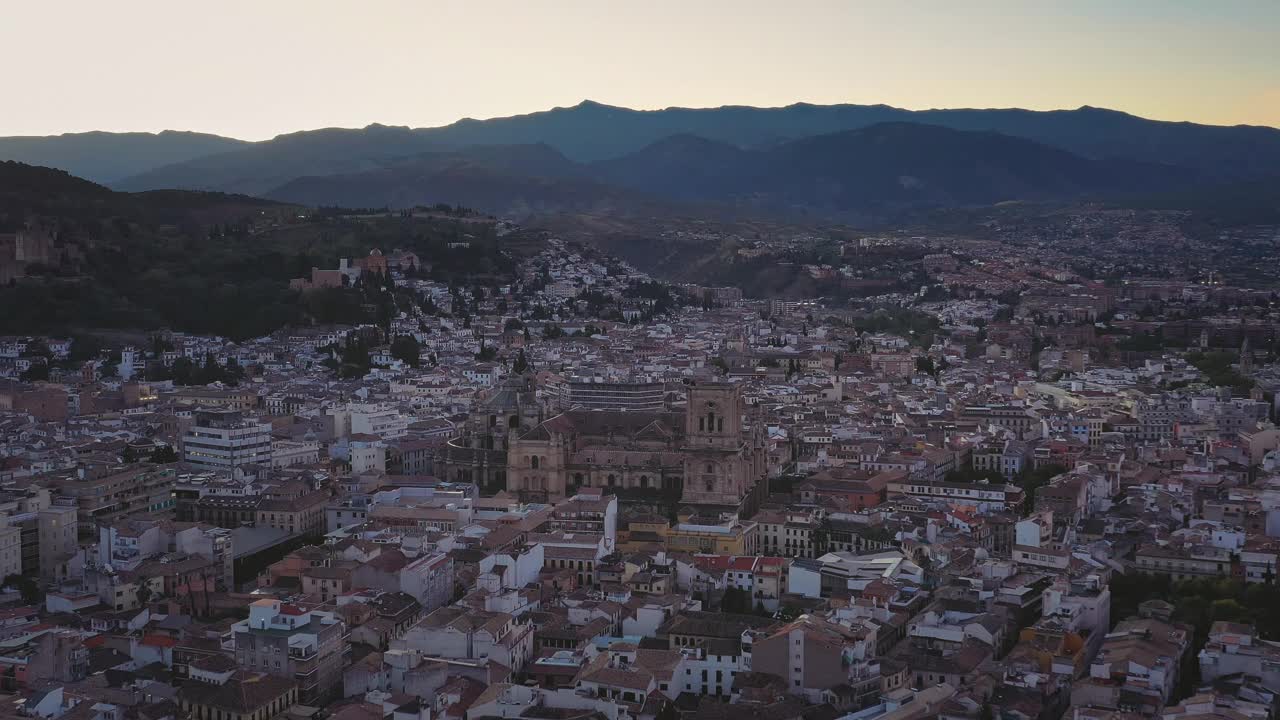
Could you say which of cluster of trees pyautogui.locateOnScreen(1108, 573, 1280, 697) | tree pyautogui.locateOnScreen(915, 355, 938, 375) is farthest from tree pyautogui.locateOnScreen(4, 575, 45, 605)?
tree pyautogui.locateOnScreen(915, 355, 938, 375)

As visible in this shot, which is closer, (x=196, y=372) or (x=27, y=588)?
(x=27, y=588)

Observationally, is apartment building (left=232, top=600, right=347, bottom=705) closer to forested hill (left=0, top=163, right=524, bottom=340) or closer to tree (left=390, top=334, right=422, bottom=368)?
tree (left=390, top=334, right=422, bottom=368)

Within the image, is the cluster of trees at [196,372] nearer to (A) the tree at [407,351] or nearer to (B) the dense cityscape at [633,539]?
(B) the dense cityscape at [633,539]

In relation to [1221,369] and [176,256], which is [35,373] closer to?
[176,256]

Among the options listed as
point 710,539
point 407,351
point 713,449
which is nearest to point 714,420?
point 713,449

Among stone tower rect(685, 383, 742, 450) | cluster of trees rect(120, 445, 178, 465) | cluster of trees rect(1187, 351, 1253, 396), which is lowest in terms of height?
cluster of trees rect(120, 445, 178, 465)

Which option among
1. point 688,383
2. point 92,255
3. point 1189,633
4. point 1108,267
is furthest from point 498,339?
point 1108,267

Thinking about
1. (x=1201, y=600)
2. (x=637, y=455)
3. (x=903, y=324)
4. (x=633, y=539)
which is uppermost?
(x=637, y=455)

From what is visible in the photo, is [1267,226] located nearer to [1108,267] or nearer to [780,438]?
[1108,267]

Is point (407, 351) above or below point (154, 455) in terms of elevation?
above
